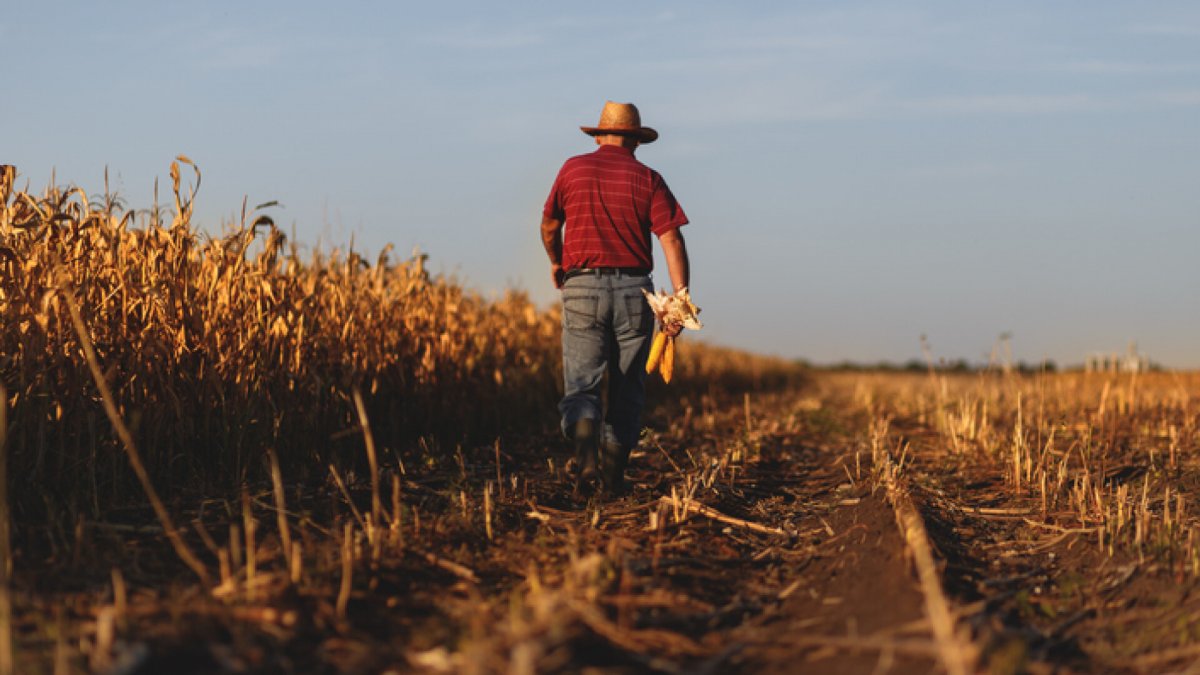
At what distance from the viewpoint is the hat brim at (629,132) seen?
6.90 meters

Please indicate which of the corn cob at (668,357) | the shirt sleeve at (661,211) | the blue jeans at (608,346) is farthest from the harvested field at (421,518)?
the shirt sleeve at (661,211)

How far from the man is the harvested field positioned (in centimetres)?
46

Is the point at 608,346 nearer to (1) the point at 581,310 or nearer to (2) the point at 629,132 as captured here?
(1) the point at 581,310

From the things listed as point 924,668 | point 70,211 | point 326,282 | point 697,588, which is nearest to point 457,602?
point 697,588

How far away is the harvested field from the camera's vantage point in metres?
3.69

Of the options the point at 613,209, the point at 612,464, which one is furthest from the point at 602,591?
the point at 613,209

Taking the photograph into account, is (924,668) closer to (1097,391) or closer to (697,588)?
(697,588)

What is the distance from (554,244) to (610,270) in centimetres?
62

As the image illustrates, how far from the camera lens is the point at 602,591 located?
165 inches

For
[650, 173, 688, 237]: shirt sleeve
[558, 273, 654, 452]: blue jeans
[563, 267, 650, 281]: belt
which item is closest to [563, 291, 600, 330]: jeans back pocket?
[558, 273, 654, 452]: blue jeans

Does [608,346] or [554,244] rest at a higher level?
[554,244]

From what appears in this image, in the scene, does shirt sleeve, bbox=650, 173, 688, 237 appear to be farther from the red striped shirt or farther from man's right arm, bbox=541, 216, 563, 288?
man's right arm, bbox=541, 216, 563, 288

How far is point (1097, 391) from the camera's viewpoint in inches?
570

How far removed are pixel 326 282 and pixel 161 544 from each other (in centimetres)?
405
